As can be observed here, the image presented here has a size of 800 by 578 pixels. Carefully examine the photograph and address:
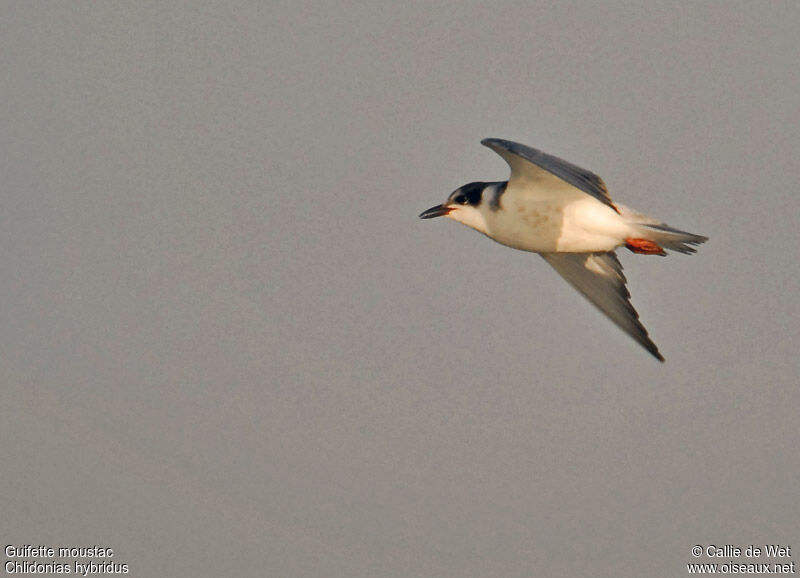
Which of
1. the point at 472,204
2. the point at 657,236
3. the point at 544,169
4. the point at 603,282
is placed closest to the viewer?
the point at 544,169

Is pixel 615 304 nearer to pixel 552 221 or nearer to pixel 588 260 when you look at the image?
pixel 588 260

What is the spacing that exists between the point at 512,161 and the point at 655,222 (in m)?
2.51

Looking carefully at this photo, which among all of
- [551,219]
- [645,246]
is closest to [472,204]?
[551,219]

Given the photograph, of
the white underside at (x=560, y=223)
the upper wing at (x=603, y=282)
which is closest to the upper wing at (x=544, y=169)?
the white underside at (x=560, y=223)

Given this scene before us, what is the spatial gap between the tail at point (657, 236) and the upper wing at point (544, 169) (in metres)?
1.32

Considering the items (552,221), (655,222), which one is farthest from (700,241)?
(552,221)

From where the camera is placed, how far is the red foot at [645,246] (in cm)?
2288

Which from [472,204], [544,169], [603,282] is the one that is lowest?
[544,169]

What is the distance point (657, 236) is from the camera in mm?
22656

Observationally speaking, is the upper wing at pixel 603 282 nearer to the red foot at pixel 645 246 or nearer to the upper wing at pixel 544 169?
the red foot at pixel 645 246

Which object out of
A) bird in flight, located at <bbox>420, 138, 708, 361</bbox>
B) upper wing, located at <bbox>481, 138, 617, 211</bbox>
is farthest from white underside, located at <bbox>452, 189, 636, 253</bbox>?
upper wing, located at <bbox>481, 138, 617, 211</bbox>

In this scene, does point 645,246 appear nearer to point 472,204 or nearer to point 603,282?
point 603,282

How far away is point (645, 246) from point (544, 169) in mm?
3353

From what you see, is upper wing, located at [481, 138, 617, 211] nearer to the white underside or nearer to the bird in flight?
the bird in flight
